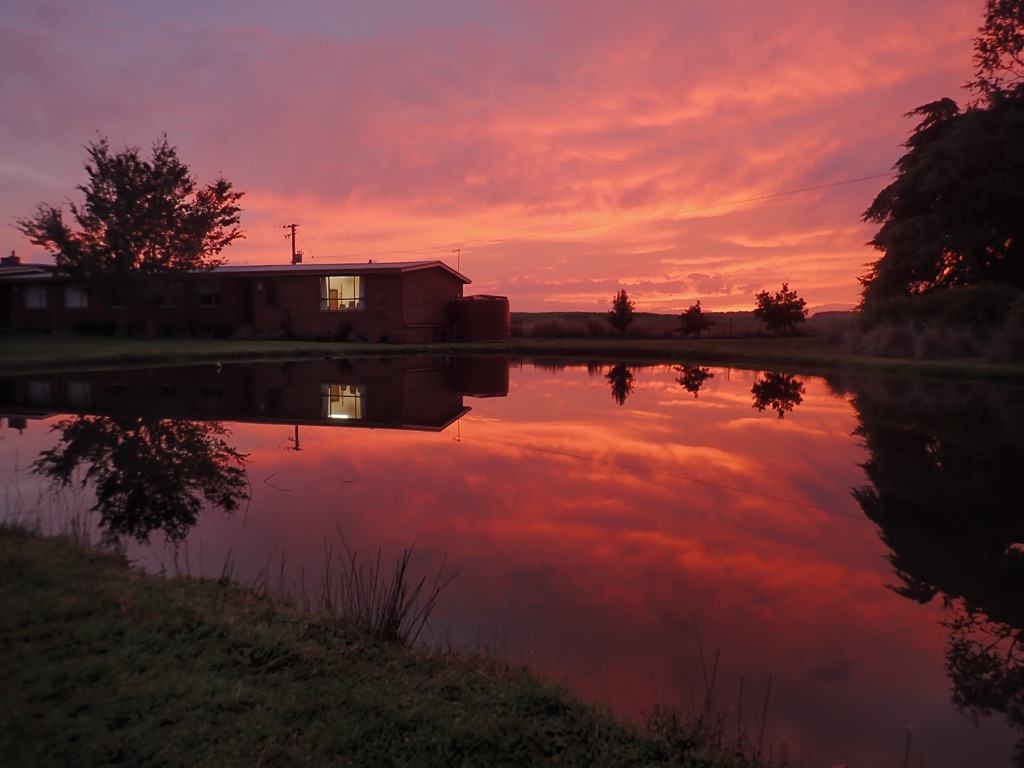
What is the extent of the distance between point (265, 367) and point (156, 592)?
18494mm

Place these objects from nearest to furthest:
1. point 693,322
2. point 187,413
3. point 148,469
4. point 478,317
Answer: point 148,469, point 187,413, point 478,317, point 693,322

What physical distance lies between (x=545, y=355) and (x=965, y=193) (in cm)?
2022

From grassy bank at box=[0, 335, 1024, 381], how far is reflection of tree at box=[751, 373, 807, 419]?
3703mm

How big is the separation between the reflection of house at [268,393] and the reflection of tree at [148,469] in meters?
1.26

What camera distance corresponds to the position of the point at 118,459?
910 centimetres

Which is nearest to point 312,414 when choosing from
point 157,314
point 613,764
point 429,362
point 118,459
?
point 118,459

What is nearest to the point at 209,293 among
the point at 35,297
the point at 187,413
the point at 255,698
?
the point at 35,297

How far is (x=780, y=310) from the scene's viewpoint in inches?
1855

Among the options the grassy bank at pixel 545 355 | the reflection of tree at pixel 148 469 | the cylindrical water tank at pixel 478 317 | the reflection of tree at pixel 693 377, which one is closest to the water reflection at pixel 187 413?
the reflection of tree at pixel 148 469

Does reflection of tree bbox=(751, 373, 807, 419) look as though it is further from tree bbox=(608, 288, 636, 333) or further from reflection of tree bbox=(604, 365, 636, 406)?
tree bbox=(608, 288, 636, 333)

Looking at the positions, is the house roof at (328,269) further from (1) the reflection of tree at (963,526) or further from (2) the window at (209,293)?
(1) the reflection of tree at (963,526)

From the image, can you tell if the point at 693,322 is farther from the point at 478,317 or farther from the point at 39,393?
the point at 39,393

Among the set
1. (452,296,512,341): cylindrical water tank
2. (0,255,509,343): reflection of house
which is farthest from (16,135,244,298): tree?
(452,296,512,341): cylindrical water tank

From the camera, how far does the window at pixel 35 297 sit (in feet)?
129
